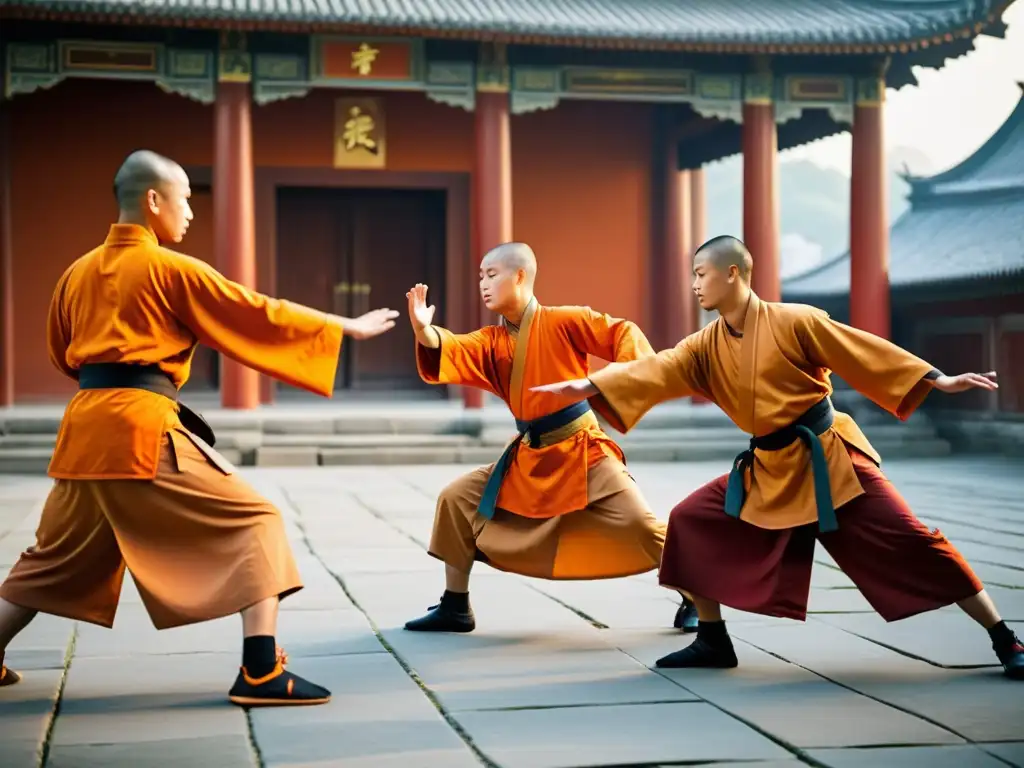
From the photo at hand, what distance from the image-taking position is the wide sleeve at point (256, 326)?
11.9 feet

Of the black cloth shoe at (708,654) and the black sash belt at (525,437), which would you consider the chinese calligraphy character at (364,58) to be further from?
the black cloth shoe at (708,654)

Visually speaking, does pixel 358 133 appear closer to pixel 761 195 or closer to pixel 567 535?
pixel 761 195

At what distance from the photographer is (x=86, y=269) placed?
3660 millimetres

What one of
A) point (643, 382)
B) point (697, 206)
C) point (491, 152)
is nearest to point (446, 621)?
point (643, 382)

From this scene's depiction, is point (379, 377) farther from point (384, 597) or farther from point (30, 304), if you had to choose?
point (384, 597)

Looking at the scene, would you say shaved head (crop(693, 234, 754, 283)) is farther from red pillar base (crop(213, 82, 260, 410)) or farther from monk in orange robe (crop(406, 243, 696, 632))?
red pillar base (crop(213, 82, 260, 410))

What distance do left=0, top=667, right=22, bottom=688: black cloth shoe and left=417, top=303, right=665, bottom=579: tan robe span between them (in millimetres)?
1409

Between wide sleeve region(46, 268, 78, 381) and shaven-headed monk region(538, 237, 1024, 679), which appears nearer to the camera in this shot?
wide sleeve region(46, 268, 78, 381)

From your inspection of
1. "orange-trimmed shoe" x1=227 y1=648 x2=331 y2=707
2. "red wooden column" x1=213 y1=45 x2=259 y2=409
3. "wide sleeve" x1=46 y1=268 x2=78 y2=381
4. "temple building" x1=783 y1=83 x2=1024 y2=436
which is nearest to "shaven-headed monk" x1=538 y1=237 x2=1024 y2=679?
"orange-trimmed shoe" x1=227 y1=648 x2=331 y2=707

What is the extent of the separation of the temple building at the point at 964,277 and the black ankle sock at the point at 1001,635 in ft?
30.2

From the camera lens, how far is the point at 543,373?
4.62 metres

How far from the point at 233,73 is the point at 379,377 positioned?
404cm

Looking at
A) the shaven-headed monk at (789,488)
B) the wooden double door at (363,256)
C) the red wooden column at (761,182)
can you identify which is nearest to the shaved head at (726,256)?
the shaven-headed monk at (789,488)

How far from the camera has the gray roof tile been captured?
11.9 meters
